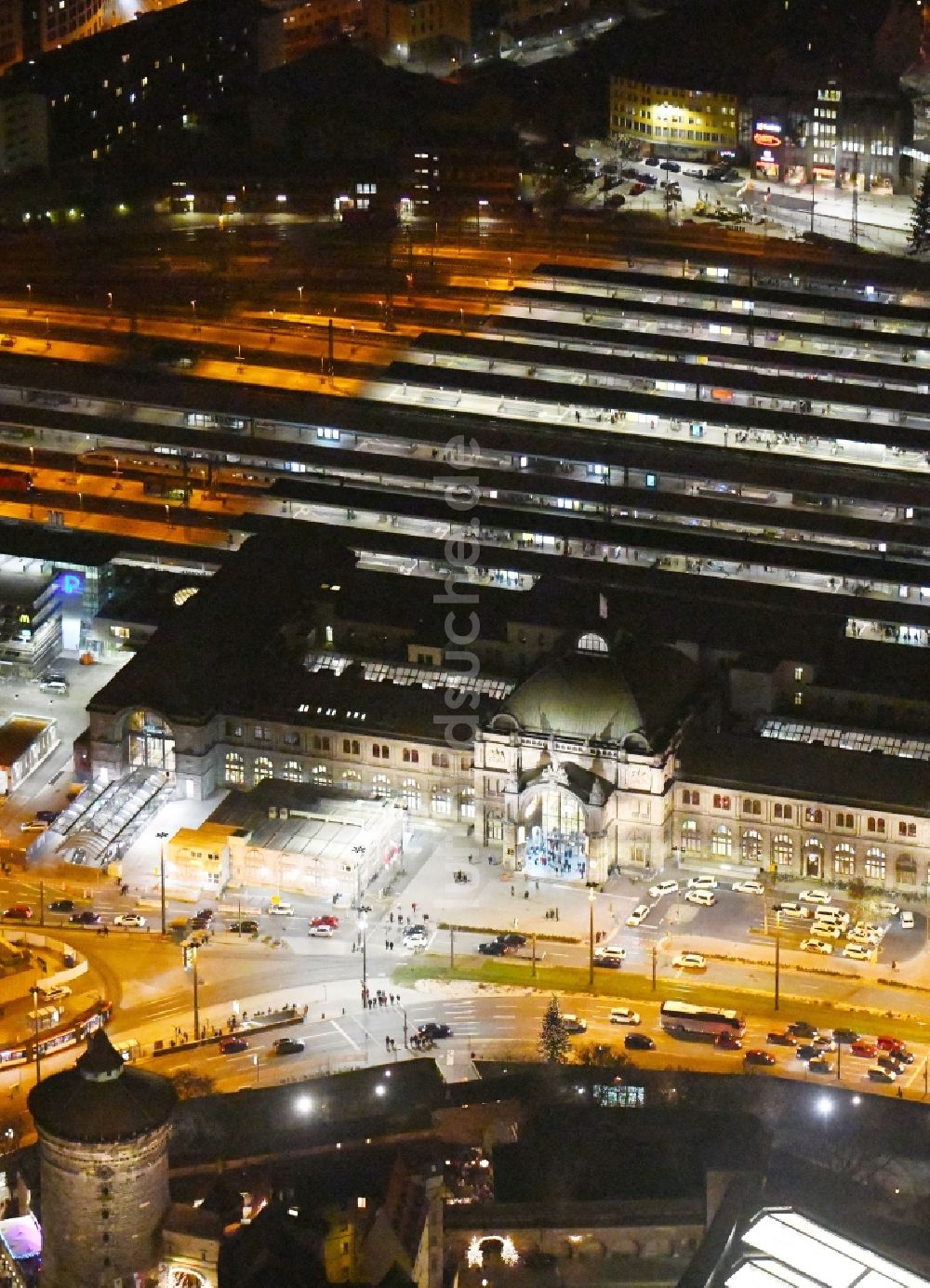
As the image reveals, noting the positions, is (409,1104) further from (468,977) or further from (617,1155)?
(468,977)

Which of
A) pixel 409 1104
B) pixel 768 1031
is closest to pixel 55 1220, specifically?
pixel 409 1104

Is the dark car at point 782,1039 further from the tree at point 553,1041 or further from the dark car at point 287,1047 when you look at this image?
the dark car at point 287,1047

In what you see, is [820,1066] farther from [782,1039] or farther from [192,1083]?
[192,1083]

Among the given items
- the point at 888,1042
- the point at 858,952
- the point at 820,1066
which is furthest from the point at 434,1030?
the point at 858,952

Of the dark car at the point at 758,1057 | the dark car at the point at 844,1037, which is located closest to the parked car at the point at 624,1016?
the dark car at the point at 758,1057

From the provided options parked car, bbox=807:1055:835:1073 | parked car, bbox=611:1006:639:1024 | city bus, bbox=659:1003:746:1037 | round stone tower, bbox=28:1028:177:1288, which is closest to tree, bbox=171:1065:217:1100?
parked car, bbox=611:1006:639:1024

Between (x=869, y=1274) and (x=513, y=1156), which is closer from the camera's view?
(x=869, y=1274)
